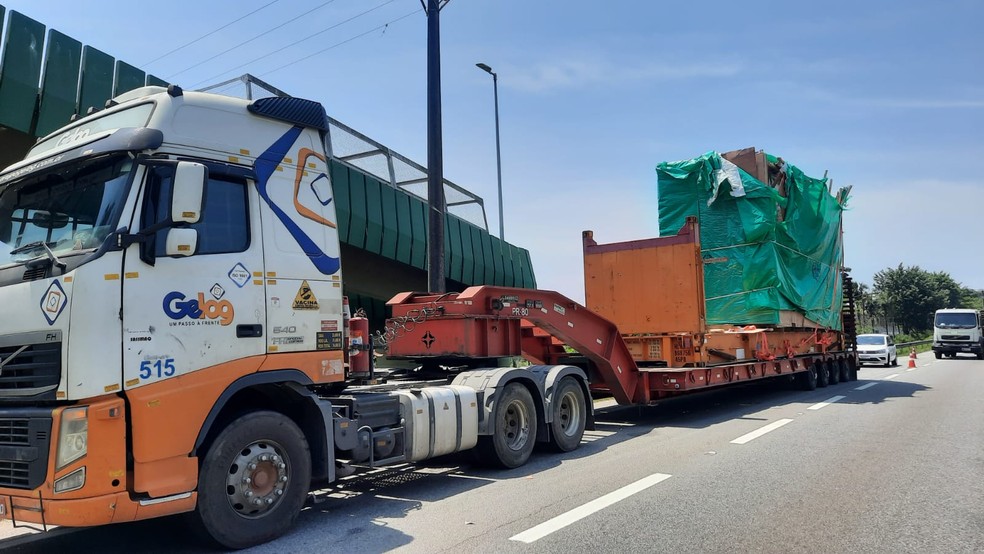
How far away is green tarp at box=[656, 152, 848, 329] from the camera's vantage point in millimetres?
14359

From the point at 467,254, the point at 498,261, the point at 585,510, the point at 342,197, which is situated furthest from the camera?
the point at 498,261

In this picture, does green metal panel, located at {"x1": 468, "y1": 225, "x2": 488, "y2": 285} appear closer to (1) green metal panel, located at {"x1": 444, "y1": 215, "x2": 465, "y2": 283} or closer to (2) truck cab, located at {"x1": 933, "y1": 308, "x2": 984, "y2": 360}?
(1) green metal panel, located at {"x1": 444, "y1": 215, "x2": 465, "y2": 283}

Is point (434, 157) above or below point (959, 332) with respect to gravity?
above

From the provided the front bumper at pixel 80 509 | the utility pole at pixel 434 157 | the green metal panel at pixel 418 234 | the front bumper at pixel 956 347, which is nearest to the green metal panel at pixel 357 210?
the green metal panel at pixel 418 234

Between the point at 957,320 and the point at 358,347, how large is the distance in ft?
124

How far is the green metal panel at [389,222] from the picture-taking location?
1619 cm

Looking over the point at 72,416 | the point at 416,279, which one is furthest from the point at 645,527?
the point at 416,279

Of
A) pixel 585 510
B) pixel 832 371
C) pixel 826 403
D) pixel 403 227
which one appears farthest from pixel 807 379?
pixel 585 510

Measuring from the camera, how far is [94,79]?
10.8 metres

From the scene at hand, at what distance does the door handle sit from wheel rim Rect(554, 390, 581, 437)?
4711mm

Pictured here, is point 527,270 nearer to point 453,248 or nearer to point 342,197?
point 453,248

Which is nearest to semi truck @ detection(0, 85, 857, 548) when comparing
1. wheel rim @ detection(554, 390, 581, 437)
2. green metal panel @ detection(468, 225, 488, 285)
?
wheel rim @ detection(554, 390, 581, 437)

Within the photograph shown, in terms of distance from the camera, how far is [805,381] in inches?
683

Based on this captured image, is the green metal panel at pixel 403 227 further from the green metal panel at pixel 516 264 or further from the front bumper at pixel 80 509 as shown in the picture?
the front bumper at pixel 80 509
